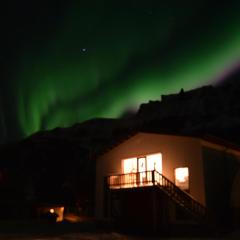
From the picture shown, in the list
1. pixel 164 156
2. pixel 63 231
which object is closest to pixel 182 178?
pixel 164 156

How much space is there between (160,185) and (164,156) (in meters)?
2.08

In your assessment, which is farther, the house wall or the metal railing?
the house wall

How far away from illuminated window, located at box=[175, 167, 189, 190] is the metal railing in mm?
772

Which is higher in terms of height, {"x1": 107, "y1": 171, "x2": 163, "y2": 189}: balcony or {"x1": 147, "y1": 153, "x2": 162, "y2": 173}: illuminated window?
{"x1": 147, "y1": 153, "x2": 162, "y2": 173}: illuminated window

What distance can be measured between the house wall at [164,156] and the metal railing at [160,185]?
2.17ft

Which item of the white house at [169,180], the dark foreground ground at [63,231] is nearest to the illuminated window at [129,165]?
the white house at [169,180]

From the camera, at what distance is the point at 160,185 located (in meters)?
21.4

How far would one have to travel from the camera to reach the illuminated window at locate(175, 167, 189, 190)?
21.3 metres

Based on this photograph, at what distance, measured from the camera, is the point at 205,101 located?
3607 inches

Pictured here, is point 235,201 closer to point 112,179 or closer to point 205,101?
point 112,179

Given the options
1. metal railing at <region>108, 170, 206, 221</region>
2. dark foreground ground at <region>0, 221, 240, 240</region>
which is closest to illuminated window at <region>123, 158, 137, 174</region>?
metal railing at <region>108, 170, 206, 221</region>

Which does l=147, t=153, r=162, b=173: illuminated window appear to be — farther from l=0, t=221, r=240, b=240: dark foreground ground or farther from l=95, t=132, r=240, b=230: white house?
l=0, t=221, r=240, b=240: dark foreground ground

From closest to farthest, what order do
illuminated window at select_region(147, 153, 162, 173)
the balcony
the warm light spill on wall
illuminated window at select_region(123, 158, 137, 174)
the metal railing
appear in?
the metal railing → the balcony → the warm light spill on wall → illuminated window at select_region(147, 153, 162, 173) → illuminated window at select_region(123, 158, 137, 174)

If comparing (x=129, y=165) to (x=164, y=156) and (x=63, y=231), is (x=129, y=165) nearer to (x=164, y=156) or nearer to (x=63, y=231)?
(x=164, y=156)
